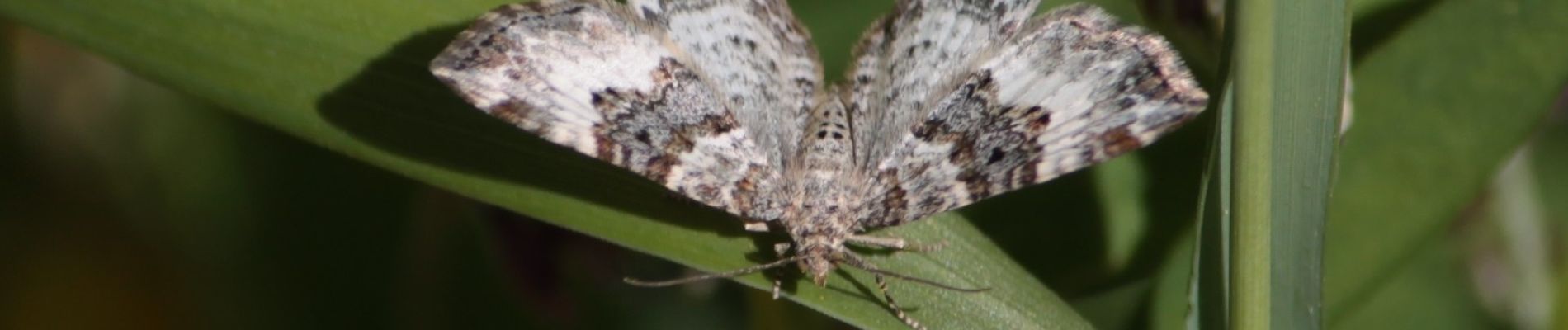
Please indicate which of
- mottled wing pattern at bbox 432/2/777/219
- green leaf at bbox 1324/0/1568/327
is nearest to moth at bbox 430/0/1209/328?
mottled wing pattern at bbox 432/2/777/219

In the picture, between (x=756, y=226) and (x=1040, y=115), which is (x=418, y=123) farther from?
(x=1040, y=115)

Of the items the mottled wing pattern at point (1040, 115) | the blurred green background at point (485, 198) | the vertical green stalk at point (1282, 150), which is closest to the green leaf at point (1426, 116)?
the blurred green background at point (485, 198)

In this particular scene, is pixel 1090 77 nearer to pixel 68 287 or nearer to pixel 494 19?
pixel 494 19

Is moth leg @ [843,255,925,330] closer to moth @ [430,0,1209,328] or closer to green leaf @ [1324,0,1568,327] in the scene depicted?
moth @ [430,0,1209,328]

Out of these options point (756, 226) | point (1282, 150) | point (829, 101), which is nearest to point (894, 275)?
point (756, 226)

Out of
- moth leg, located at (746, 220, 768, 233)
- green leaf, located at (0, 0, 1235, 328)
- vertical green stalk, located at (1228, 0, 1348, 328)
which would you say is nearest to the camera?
vertical green stalk, located at (1228, 0, 1348, 328)

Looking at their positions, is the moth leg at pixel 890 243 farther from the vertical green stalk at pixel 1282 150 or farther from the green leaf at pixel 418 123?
the vertical green stalk at pixel 1282 150

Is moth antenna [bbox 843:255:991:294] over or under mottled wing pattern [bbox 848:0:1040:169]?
under
